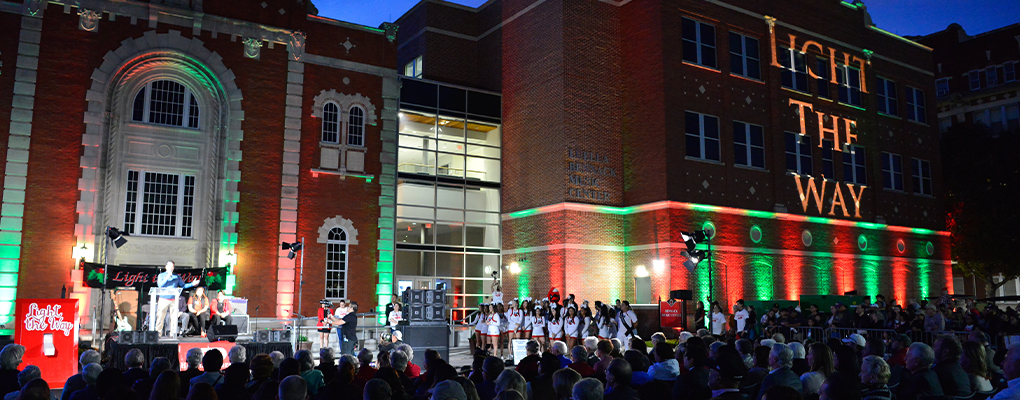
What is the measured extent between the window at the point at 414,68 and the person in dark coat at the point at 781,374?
2951 cm

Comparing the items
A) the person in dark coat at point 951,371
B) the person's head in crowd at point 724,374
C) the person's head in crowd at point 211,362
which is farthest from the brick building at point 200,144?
the person in dark coat at point 951,371

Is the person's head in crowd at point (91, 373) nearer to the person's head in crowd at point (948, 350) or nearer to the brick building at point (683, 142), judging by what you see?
the person's head in crowd at point (948, 350)

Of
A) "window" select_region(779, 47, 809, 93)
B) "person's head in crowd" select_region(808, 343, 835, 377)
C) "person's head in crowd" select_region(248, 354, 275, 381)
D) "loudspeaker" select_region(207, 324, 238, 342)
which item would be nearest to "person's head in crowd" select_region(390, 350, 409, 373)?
"person's head in crowd" select_region(248, 354, 275, 381)

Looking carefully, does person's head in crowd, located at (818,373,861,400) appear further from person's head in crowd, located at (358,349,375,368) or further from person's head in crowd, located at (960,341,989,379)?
person's head in crowd, located at (358,349,375,368)

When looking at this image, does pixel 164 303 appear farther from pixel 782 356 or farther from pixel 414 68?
pixel 414 68

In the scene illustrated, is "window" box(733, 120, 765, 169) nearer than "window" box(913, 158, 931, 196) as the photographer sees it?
Yes

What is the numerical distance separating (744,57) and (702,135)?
4488mm

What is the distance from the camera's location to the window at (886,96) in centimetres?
3853

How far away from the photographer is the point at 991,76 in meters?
46.5

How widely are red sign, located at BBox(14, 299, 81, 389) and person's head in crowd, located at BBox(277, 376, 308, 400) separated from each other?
10786mm

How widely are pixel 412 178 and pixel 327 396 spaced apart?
25.7 m

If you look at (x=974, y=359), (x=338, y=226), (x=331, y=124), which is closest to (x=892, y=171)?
(x=338, y=226)

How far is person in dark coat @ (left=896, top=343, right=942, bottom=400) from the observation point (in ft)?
22.7

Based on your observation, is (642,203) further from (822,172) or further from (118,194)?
(118,194)
